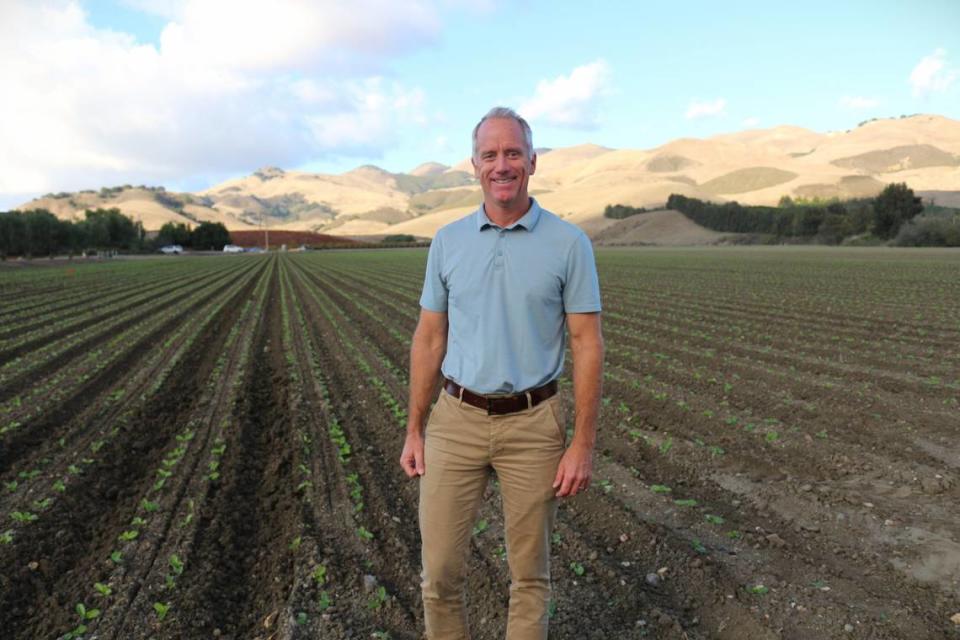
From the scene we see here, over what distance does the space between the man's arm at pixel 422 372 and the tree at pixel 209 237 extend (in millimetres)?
115853

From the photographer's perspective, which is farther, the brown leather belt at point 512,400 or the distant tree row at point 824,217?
the distant tree row at point 824,217

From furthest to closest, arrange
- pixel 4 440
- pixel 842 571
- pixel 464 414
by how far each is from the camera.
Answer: pixel 4 440, pixel 842 571, pixel 464 414

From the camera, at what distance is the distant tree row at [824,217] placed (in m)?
64.8

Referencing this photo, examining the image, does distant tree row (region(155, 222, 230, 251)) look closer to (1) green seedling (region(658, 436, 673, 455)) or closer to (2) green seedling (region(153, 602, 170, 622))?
(1) green seedling (region(658, 436, 673, 455))

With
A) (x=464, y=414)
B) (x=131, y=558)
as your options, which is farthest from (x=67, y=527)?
(x=464, y=414)

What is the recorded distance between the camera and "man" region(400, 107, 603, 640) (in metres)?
2.46

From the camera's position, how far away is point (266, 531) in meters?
5.13

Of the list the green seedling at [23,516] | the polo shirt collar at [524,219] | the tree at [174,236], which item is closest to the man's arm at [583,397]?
the polo shirt collar at [524,219]

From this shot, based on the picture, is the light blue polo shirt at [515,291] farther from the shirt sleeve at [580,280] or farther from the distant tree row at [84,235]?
the distant tree row at [84,235]

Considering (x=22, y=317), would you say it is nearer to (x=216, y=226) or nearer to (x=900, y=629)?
(x=900, y=629)

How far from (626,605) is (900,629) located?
4.84 ft

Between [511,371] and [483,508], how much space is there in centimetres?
315

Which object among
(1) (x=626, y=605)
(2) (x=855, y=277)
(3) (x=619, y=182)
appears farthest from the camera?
(3) (x=619, y=182)

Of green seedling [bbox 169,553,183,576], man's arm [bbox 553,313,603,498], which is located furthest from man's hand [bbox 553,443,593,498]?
green seedling [bbox 169,553,183,576]
